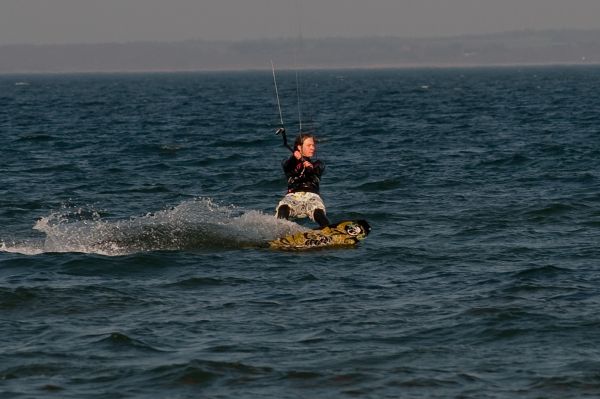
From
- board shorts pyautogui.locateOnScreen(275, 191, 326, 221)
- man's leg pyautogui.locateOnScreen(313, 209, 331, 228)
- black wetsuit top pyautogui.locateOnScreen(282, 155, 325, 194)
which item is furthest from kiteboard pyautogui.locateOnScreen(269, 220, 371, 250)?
black wetsuit top pyautogui.locateOnScreen(282, 155, 325, 194)

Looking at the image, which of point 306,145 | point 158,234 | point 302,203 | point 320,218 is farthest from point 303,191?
point 158,234

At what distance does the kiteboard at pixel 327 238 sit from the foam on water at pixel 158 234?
0.46 metres

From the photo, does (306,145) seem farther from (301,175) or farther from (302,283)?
(302,283)

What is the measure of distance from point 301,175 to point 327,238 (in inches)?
43.8

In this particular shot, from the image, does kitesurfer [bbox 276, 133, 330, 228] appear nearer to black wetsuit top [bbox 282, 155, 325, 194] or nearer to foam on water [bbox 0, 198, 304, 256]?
black wetsuit top [bbox 282, 155, 325, 194]

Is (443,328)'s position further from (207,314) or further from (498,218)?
(498,218)

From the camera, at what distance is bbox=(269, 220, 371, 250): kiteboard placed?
17.8 metres

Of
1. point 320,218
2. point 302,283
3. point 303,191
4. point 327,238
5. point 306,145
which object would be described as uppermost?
point 306,145

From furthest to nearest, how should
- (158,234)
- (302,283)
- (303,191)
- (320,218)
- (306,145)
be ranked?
(158,234) → (303,191) → (320,218) → (306,145) → (302,283)

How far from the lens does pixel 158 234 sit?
61.0 feet

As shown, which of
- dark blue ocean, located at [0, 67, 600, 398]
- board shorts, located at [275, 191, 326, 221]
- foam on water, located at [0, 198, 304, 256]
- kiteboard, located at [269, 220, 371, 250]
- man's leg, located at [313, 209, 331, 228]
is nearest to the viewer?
dark blue ocean, located at [0, 67, 600, 398]

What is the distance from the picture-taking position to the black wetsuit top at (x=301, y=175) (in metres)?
18.2

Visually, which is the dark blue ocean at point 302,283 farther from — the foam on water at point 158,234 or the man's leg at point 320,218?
the man's leg at point 320,218

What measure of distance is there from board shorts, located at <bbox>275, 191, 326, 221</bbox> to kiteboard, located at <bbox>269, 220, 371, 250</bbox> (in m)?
0.41
